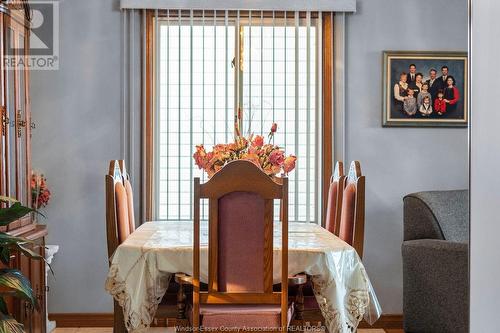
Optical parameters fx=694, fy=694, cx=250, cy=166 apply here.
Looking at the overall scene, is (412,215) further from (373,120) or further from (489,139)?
(489,139)

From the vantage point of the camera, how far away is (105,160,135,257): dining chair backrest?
3369mm

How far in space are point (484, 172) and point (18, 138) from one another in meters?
2.93

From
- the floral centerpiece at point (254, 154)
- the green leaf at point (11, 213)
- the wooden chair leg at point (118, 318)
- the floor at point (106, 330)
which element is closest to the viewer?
the green leaf at point (11, 213)

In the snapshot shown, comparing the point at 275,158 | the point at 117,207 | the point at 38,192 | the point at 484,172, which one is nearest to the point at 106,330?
the point at 38,192

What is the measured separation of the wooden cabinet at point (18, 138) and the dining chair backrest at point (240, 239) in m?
0.93

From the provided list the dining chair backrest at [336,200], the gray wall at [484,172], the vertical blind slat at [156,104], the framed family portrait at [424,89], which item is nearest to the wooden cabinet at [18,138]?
the vertical blind slat at [156,104]

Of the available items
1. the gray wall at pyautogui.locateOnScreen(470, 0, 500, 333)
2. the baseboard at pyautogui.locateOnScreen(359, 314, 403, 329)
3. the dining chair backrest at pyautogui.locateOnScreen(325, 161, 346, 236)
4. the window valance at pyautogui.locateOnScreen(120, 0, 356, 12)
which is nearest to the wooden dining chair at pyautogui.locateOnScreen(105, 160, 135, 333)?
the dining chair backrest at pyautogui.locateOnScreen(325, 161, 346, 236)

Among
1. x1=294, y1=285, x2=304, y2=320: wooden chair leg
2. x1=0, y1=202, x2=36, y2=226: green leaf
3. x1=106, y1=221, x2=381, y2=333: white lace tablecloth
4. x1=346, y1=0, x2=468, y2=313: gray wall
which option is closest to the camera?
x1=0, y1=202, x2=36, y2=226: green leaf

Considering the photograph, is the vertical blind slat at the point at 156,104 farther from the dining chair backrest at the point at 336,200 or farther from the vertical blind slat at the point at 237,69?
the dining chair backrest at the point at 336,200

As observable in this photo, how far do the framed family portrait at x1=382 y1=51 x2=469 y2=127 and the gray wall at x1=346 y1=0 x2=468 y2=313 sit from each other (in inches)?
2.2

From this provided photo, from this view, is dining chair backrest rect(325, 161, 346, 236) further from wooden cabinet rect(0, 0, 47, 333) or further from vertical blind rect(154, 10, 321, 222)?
wooden cabinet rect(0, 0, 47, 333)

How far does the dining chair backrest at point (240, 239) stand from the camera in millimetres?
2814

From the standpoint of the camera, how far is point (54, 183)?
15.7ft

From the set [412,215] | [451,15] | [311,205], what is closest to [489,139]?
[412,215]
